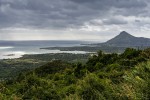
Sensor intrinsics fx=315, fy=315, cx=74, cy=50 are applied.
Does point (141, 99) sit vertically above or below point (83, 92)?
above

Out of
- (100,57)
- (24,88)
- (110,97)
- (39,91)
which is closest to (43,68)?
(100,57)

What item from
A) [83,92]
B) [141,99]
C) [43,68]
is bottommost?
[43,68]

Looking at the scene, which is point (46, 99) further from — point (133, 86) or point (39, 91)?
point (133, 86)

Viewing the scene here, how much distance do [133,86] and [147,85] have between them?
43 cm

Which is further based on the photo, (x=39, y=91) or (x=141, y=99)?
(x=39, y=91)

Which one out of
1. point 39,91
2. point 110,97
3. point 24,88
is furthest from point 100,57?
point 110,97

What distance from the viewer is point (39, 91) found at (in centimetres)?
2178

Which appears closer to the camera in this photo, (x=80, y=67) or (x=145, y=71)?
(x=145, y=71)

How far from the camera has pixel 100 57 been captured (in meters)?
50.8

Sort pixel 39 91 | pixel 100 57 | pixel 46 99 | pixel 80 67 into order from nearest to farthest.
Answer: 1. pixel 46 99
2. pixel 39 91
3. pixel 80 67
4. pixel 100 57

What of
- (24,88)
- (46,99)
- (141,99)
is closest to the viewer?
(141,99)

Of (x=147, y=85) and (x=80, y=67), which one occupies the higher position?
(x=147, y=85)

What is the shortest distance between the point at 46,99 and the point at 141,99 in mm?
12940

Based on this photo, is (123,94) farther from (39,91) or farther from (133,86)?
(39,91)
